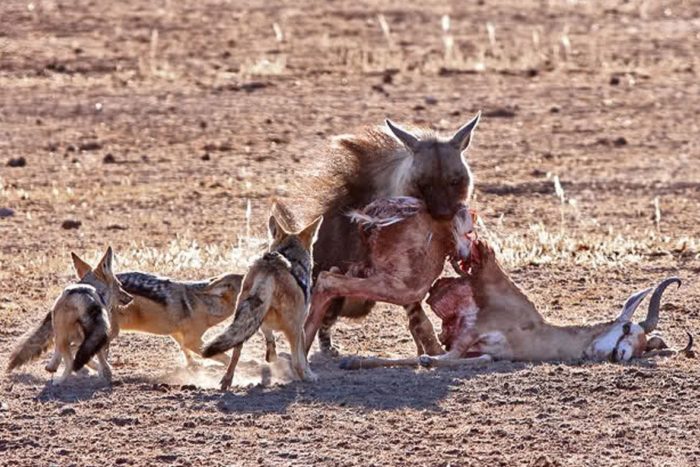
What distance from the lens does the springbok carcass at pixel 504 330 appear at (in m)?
10.2

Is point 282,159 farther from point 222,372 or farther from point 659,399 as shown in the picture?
point 659,399

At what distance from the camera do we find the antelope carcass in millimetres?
10195

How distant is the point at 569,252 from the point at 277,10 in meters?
20.4

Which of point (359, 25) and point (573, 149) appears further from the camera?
point (359, 25)

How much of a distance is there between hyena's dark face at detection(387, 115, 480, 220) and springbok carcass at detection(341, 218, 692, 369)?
0.46 metres

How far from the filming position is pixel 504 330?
34.0 ft

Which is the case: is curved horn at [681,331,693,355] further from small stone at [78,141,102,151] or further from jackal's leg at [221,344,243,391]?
small stone at [78,141,102,151]

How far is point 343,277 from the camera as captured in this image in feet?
34.4

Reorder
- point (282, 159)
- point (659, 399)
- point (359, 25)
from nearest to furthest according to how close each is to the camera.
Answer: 1. point (659, 399)
2. point (282, 159)
3. point (359, 25)

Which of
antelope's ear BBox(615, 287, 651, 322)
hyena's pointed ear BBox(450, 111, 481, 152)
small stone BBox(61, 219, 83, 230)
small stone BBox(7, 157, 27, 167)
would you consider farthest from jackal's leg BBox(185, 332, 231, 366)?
small stone BBox(7, 157, 27, 167)

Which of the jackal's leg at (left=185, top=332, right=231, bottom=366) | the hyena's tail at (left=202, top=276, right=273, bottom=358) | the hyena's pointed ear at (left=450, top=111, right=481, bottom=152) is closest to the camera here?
the hyena's tail at (left=202, top=276, right=273, bottom=358)

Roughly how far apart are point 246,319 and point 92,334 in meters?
0.85

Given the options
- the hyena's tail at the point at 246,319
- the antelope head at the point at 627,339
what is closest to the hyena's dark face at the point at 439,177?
the antelope head at the point at 627,339

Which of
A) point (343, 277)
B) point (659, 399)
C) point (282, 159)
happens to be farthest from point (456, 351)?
point (282, 159)
